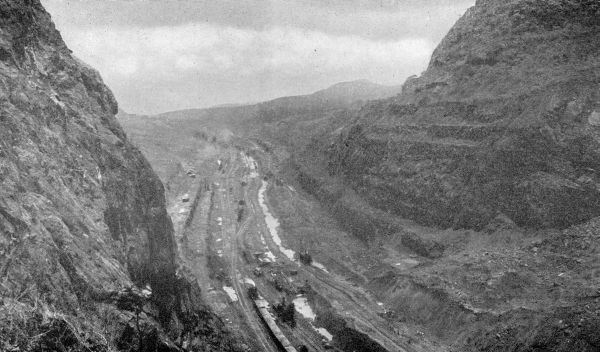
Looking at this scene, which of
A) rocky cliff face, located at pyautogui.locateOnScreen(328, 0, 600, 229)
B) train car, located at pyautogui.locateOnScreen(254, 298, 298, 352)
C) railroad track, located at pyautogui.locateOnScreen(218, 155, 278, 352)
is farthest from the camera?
rocky cliff face, located at pyautogui.locateOnScreen(328, 0, 600, 229)

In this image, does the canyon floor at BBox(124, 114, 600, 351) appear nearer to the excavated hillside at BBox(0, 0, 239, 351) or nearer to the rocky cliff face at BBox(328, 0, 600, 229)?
the rocky cliff face at BBox(328, 0, 600, 229)

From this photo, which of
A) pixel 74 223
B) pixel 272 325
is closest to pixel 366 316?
pixel 272 325

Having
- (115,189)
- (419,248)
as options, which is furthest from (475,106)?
(115,189)

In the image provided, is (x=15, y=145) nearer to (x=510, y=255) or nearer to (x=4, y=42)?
(x=4, y=42)

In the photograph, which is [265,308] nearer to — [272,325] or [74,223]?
[272,325]

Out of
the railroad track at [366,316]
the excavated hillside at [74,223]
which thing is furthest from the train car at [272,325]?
the railroad track at [366,316]

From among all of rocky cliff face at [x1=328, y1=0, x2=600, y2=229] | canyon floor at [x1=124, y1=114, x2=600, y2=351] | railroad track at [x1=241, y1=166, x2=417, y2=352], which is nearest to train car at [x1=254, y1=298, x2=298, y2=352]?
canyon floor at [x1=124, y1=114, x2=600, y2=351]
